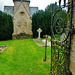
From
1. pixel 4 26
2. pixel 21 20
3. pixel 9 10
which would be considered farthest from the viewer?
pixel 9 10

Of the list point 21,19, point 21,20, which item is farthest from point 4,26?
point 21,19

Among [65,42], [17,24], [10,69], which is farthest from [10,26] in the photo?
[65,42]

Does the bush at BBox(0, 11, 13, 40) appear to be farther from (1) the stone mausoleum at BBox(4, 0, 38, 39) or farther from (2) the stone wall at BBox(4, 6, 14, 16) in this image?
(2) the stone wall at BBox(4, 6, 14, 16)

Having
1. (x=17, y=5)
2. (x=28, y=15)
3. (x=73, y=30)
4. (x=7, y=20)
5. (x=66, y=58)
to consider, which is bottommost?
(x=66, y=58)

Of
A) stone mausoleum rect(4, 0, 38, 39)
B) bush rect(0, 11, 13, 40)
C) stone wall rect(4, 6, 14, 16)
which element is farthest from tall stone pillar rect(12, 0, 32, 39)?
bush rect(0, 11, 13, 40)

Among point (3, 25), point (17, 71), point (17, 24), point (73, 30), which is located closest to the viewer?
point (73, 30)

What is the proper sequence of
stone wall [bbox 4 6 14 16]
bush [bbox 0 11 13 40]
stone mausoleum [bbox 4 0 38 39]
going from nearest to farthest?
1. bush [bbox 0 11 13 40]
2. stone mausoleum [bbox 4 0 38 39]
3. stone wall [bbox 4 6 14 16]

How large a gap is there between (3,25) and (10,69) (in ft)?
57.5

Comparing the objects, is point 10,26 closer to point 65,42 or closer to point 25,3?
point 25,3

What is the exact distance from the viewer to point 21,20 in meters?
28.1

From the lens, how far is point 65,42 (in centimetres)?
423

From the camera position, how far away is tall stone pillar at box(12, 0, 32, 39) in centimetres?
2800

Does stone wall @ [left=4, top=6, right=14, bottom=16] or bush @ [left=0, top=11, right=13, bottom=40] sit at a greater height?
stone wall @ [left=4, top=6, right=14, bottom=16]

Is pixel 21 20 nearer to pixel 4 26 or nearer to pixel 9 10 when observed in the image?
pixel 9 10
